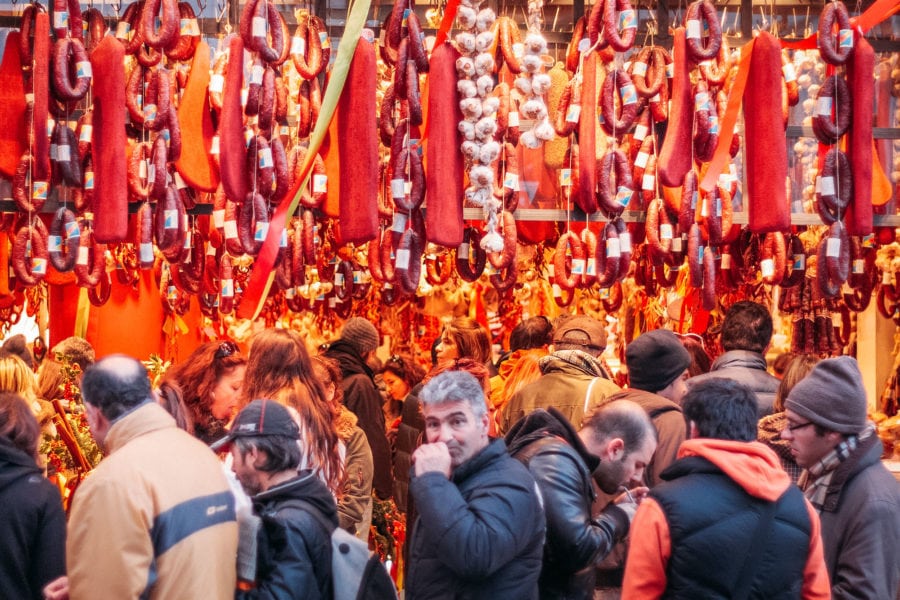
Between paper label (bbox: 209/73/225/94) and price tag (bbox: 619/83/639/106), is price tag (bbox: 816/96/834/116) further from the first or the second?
paper label (bbox: 209/73/225/94)

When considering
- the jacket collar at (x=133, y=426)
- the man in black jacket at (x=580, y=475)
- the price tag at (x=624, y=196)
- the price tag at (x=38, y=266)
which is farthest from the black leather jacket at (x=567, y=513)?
the price tag at (x=38, y=266)

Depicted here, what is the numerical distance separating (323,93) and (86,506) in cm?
384

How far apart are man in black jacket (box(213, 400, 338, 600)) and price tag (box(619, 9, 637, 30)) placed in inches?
134

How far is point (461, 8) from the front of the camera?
612 centimetres

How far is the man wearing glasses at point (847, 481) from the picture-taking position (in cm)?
397

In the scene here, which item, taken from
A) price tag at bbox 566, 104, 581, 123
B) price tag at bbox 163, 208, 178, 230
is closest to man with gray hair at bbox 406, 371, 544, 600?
price tag at bbox 163, 208, 178, 230

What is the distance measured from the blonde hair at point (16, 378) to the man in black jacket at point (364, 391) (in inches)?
78.2

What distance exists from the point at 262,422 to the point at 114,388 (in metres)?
0.44

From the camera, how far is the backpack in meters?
3.66

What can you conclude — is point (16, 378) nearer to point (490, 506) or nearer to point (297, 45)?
point (297, 45)

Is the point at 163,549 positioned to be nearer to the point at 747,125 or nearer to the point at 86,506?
the point at 86,506

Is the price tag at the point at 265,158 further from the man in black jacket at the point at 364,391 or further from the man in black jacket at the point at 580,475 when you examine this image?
the man in black jacket at the point at 580,475

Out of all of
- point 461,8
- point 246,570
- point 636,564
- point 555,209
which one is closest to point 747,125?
point 555,209

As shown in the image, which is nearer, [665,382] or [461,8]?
[665,382]
